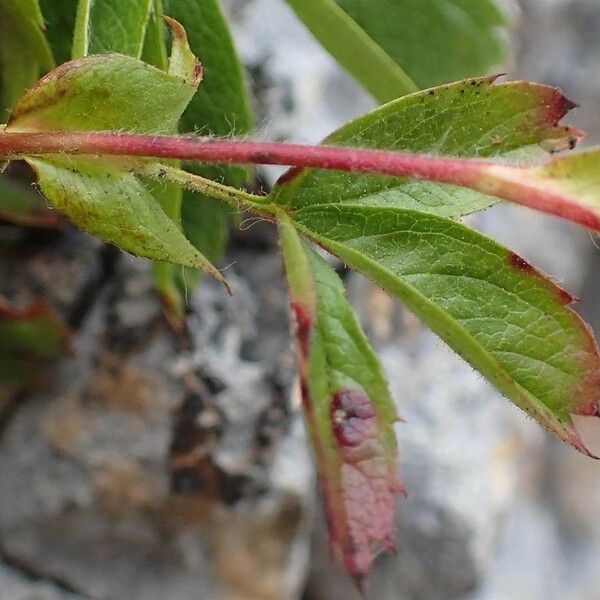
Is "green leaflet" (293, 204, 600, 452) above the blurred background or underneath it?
above

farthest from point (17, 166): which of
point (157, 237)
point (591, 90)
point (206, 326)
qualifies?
point (591, 90)

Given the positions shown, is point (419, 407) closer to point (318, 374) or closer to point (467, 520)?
point (467, 520)

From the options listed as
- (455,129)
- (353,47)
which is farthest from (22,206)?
(455,129)

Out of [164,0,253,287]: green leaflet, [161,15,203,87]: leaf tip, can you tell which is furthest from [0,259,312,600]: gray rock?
[161,15,203,87]: leaf tip

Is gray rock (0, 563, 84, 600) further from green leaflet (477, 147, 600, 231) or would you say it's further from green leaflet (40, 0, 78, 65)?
green leaflet (477, 147, 600, 231)

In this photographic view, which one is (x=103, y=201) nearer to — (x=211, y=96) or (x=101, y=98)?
(x=101, y=98)

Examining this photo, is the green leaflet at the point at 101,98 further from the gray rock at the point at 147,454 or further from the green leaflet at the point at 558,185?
the gray rock at the point at 147,454
